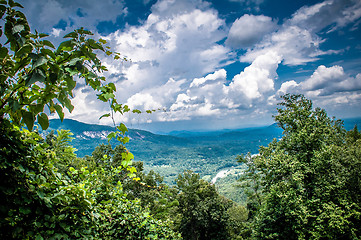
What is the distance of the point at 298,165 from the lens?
13.0 meters

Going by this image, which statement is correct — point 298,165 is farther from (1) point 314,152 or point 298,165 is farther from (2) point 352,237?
(2) point 352,237

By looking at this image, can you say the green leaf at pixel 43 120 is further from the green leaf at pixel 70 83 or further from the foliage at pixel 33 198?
the foliage at pixel 33 198

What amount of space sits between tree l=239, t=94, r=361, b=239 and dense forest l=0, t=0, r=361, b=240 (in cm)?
7

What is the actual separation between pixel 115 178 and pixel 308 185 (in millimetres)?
13535

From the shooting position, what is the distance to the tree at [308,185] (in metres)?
11.4

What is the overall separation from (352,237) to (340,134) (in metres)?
10.7

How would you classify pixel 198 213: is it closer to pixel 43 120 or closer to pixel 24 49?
pixel 43 120

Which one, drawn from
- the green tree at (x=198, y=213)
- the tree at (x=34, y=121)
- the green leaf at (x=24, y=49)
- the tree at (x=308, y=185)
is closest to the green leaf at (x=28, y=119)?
the tree at (x=34, y=121)

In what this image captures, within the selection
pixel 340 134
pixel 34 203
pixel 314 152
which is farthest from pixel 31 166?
pixel 340 134

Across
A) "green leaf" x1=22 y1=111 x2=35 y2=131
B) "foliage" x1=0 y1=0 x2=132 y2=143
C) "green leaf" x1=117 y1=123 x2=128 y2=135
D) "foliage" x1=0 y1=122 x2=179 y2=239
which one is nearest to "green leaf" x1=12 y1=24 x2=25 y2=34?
"foliage" x1=0 y1=0 x2=132 y2=143

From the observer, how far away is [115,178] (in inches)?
264

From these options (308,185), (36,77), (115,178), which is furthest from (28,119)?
(308,185)

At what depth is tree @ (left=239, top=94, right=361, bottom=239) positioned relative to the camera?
1135 cm

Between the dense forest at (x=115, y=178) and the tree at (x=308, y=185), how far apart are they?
0.24ft
